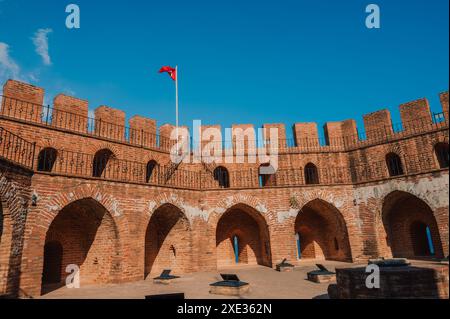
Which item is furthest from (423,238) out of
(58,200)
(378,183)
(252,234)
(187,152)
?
(58,200)

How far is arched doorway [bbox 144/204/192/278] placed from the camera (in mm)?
15115

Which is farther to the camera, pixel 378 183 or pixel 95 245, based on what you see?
pixel 378 183

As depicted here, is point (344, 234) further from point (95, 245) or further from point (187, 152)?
point (95, 245)

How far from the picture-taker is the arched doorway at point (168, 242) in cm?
1511

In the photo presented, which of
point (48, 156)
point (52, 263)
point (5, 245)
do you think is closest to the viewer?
point (5, 245)

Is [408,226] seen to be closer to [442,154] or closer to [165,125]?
[442,154]

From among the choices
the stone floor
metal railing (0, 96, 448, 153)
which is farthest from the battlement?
the stone floor

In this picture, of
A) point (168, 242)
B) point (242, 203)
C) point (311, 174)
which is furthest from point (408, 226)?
point (168, 242)

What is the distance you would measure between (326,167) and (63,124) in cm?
1496

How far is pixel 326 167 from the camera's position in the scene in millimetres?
18359

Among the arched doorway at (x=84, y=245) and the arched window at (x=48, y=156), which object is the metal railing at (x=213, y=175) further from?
the arched doorway at (x=84, y=245)

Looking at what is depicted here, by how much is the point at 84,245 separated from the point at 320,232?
44.7 feet

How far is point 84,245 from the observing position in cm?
1353

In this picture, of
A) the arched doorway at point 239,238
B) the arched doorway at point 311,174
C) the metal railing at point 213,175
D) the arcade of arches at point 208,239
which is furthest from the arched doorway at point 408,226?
the arched doorway at point 239,238
